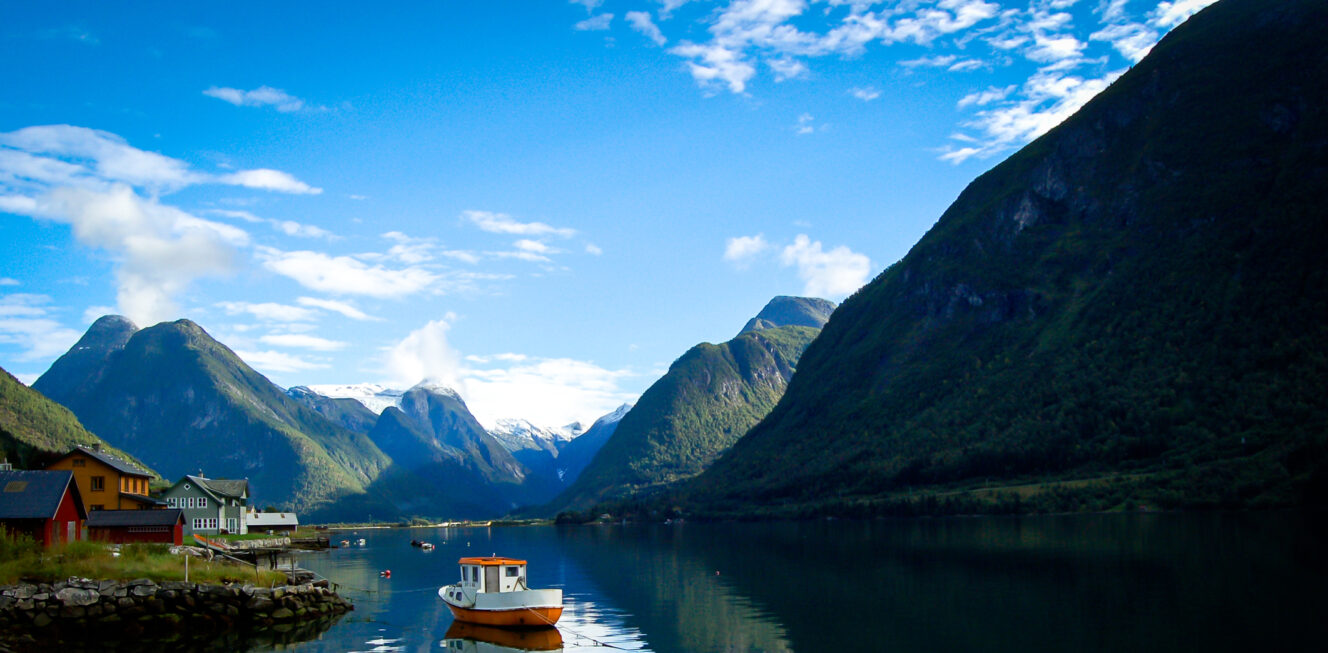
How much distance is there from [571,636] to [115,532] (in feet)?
168

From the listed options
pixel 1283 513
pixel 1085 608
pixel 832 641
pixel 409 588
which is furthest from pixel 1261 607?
pixel 1283 513

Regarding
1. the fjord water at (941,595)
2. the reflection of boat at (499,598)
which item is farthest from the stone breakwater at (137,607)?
the reflection of boat at (499,598)

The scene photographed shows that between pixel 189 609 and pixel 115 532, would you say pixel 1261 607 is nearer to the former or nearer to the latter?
pixel 189 609

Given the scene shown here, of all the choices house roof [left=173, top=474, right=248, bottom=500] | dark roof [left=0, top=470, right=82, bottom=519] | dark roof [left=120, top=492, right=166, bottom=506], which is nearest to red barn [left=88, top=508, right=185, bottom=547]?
dark roof [left=120, top=492, right=166, bottom=506]

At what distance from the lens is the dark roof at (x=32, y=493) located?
2256 inches

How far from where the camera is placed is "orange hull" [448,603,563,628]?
1977 inches

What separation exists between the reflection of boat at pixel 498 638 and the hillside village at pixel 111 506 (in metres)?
26.8

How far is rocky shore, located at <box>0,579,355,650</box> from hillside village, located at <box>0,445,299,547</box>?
9.35 metres

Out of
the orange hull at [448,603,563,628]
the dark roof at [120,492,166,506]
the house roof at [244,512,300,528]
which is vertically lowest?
the orange hull at [448,603,563,628]

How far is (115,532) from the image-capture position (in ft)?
254

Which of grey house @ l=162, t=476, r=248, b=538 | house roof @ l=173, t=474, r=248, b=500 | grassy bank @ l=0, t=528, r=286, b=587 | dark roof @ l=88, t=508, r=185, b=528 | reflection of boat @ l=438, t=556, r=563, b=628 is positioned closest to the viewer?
grassy bank @ l=0, t=528, r=286, b=587

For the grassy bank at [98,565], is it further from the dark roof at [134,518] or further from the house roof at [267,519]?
the house roof at [267,519]

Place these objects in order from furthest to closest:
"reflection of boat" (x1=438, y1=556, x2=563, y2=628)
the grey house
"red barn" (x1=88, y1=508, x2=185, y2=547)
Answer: the grey house < "red barn" (x1=88, y1=508, x2=185, y2=547) < "reflection of boat" (x1=438, y1=556, x2=563, y2=628)

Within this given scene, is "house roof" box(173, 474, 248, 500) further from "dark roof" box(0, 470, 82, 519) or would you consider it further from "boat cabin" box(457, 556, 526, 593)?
"boat cabin" box(457, 556, 526, 593)
